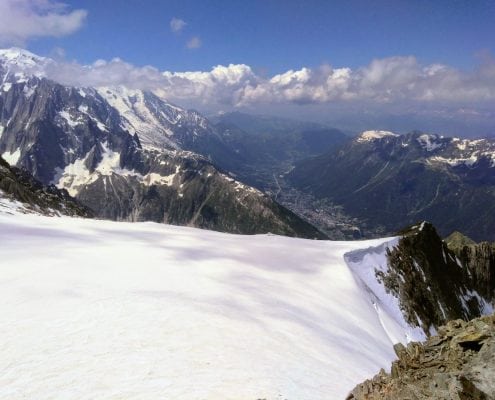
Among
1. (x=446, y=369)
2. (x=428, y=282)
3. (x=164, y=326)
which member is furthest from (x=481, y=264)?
(x=164, y=326)

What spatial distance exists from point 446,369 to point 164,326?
50.1 feet

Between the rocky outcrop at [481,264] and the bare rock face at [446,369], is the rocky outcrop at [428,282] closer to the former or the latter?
the rocky outcrop at [481,264]

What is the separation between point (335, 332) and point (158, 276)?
54.4ft

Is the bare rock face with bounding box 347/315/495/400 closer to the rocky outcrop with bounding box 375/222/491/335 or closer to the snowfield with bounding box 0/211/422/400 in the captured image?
the snowfield with bounding box 0/211/422/400

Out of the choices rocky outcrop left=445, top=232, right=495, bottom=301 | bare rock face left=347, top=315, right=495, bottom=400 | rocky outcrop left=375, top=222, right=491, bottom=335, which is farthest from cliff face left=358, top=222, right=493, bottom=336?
bare rock face left=347, top=315, right=495, bottom=400

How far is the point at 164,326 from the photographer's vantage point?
992 inches

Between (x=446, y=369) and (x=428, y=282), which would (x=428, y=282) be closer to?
(x=428, y=282)

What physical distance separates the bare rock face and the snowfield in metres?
3.42

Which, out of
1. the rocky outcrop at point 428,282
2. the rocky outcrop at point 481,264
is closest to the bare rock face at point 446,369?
the rocky outcrop at point 428,282

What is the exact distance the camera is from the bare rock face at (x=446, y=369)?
16.2m

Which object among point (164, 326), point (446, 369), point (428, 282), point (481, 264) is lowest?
point (428, 282)

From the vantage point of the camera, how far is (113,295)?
2920 cm

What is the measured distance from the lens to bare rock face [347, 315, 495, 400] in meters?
16.2

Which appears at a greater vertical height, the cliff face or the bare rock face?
the bare rock face
